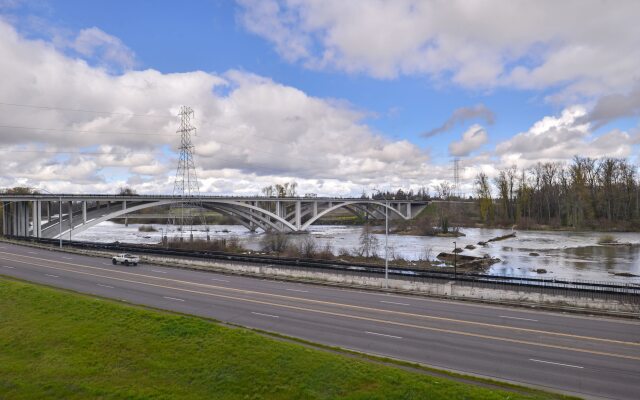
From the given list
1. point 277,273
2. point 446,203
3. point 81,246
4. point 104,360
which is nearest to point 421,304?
point 277,273

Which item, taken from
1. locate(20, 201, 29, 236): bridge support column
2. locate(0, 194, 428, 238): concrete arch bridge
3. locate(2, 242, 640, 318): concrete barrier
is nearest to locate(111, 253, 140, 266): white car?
locate(2, 242, 640, 318): concrete barrier

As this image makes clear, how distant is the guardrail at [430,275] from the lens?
83.7ft

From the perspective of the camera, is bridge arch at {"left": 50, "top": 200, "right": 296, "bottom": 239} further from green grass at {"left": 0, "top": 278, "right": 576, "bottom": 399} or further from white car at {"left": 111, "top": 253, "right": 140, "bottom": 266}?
green grass at {"left": 0, "top": 278, "right": 576, "bottom": 399}

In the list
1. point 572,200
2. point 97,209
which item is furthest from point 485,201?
point 97,209

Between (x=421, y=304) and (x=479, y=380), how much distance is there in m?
11.6

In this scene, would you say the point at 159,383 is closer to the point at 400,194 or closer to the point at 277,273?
the point at 277,273

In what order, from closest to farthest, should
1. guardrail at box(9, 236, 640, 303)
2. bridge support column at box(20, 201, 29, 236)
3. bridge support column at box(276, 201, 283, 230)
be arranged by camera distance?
guardrail at box(9, 236, 640, 303)
bridge support column at box(20, 201, 29, 236)
bridge support column at box(276, 201, 283, 230)

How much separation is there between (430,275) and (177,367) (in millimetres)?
22557

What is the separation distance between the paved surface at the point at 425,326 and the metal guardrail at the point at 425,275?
147 inches

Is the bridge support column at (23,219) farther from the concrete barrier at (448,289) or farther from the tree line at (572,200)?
the tree line at (572,200)

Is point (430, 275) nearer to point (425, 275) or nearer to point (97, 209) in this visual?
point (425, 275)

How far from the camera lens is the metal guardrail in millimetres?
25750

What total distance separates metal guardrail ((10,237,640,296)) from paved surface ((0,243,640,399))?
374 centimetres

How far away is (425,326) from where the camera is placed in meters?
19.5
